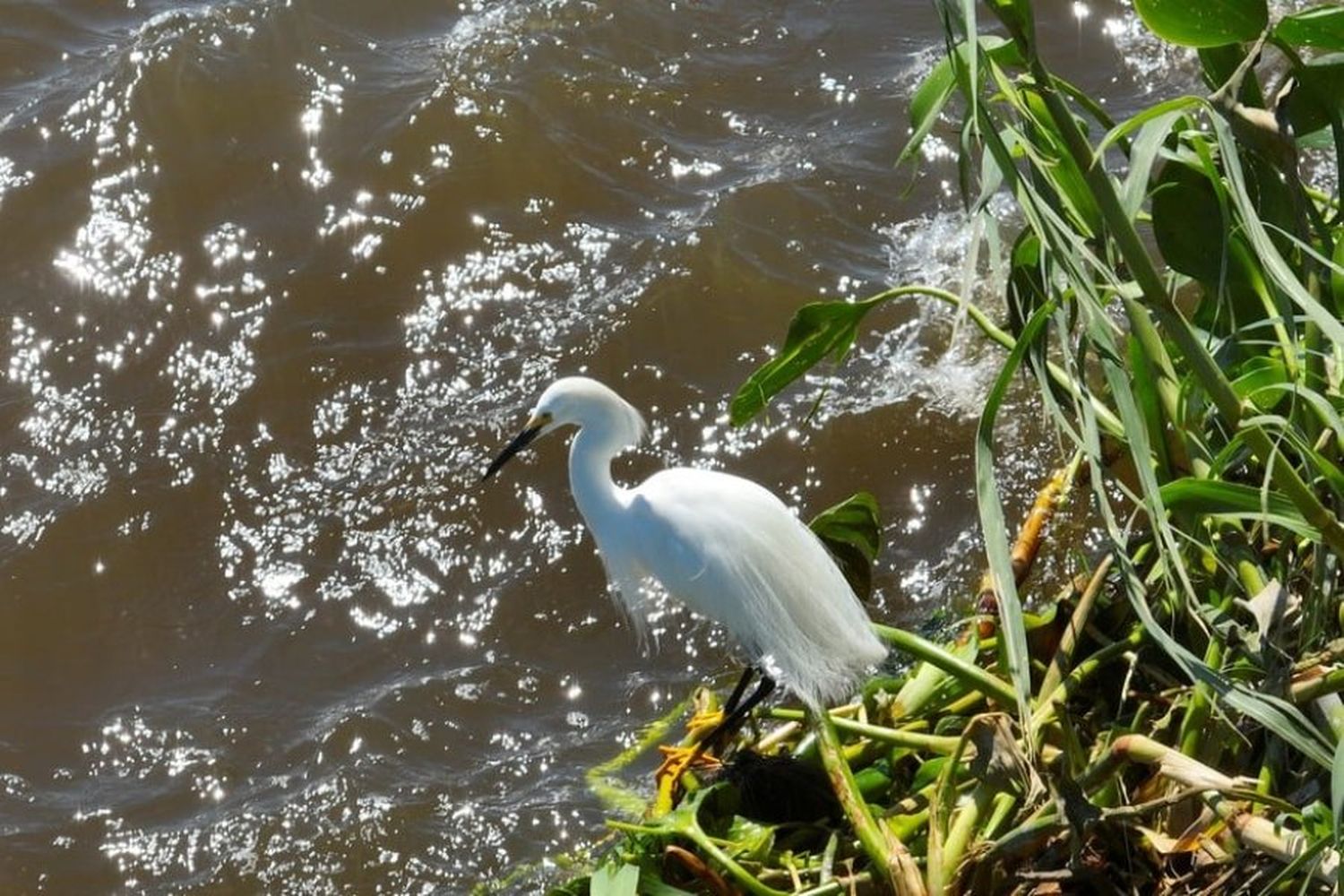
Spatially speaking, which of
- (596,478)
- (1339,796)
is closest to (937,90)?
(1339,796)

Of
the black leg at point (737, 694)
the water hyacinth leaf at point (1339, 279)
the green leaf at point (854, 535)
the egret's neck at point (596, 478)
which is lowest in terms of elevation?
the black leg at point (737, 694)

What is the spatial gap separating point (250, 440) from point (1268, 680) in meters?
3.19

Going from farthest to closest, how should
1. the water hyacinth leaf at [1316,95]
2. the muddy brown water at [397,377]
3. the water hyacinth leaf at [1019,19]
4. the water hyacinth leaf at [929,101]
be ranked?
1. the muddy brown water at [397,377]
2. the water hyacinth leaf at [1316,95]
3. the water hyacinth leaf at [929,101]
4. the water hyacinth leaf at [1019,19]

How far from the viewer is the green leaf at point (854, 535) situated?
118 inches

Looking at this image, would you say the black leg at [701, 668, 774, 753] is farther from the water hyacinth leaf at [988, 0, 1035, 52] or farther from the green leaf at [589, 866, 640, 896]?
the water hyacinth leaf at [988, 0, 1035, 52]

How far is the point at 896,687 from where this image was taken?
8.64 ft

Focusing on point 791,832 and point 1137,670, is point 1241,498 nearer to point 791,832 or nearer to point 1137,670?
point 1137,670

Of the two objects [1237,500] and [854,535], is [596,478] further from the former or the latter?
[1237,500]

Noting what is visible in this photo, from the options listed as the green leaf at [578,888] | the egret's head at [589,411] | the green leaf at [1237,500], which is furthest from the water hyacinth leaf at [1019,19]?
the egret's head at [589,411]

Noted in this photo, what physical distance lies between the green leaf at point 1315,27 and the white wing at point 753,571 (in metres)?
1.28

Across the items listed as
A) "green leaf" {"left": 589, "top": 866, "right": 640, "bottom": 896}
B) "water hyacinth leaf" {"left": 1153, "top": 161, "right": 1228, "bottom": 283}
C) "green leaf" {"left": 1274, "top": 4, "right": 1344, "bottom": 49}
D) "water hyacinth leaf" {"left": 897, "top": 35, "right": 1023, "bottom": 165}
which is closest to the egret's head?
"water hyacinth leaf" {"left": 897, "top": 35, "right": 1023, "bottom": 165}

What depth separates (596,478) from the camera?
11.5 ft

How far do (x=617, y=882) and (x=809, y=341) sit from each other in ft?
2.68

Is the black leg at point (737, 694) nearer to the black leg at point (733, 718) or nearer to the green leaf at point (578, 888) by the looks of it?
the black leg at point (733, 718)
